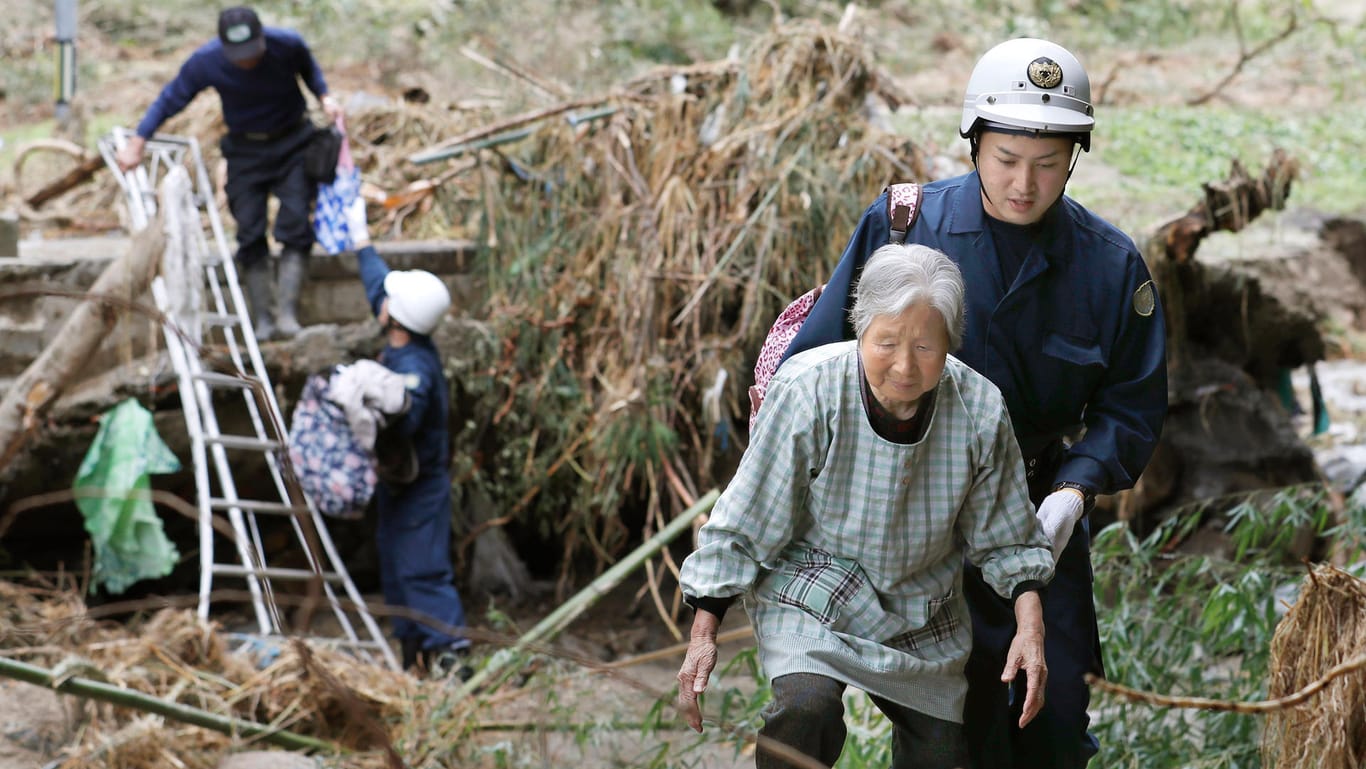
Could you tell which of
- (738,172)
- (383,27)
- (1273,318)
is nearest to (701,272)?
(738,172)

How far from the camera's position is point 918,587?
2727mm

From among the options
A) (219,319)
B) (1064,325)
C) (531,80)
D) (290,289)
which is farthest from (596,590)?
(531,80)

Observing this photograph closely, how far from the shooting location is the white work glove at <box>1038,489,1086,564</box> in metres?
2.76

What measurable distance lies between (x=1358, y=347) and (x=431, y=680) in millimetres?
8094

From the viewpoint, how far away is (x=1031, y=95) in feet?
8.88

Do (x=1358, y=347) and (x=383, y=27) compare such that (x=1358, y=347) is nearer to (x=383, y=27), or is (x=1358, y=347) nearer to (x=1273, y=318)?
(x=1273, y=318)

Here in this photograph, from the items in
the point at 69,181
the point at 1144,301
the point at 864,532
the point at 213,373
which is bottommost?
the point at 213,373

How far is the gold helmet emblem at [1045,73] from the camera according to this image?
2.71 m

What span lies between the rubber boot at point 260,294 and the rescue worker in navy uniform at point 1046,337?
15.6 feet

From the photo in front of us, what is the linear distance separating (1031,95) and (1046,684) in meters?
1.24

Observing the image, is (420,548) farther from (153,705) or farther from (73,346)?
(153,705)

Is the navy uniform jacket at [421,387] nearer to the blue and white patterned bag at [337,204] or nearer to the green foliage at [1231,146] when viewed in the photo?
the blue and white patterned bag at [337,204]

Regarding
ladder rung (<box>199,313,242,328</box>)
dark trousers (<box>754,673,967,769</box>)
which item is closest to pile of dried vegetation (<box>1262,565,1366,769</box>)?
dark trousers (<box>754,673,967,769</box>)

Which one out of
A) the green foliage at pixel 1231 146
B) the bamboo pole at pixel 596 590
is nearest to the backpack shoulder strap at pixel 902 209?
the bamboo pole at pixel 596 590
